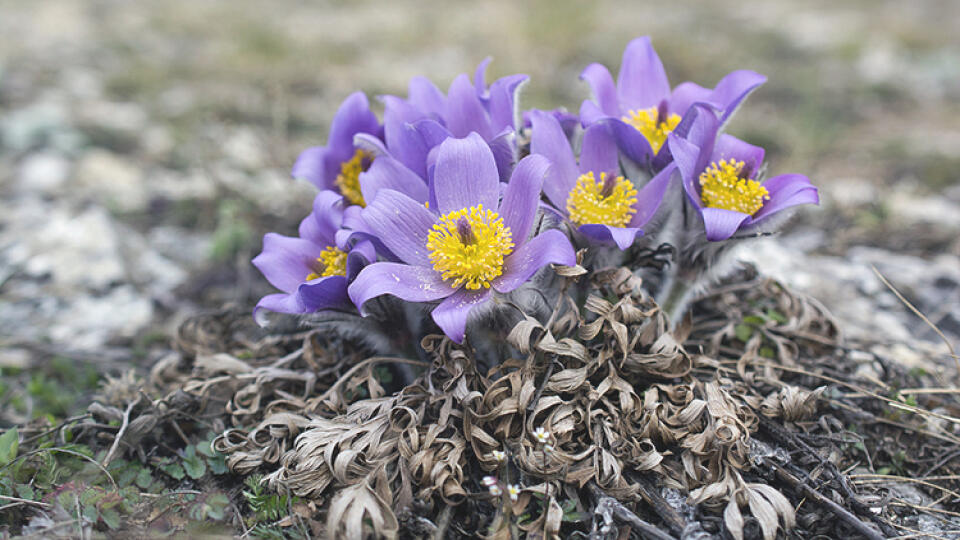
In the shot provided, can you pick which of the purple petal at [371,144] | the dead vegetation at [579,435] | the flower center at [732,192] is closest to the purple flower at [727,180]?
the flower center at [732,192]

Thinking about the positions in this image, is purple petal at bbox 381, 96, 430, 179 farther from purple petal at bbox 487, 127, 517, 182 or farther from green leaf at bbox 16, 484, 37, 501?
green leaf at bbox 16, 484, 37, 501

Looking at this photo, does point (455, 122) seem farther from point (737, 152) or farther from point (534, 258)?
point (737, 152)

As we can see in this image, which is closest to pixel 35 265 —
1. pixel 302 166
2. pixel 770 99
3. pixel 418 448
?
pixel 302 166

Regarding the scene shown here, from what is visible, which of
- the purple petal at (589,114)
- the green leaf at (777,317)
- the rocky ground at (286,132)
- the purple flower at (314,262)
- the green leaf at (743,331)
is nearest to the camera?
the purple flower at (314,262)

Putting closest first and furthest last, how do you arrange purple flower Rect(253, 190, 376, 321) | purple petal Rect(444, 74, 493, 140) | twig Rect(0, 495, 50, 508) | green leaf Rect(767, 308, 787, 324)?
twig Rect(0, 495, 50, 508), purple flower Rect(253, 190, 376, 321), purple petal Rect(444, 74, 493, 140), green leaf Rect(767, 308, 787, 324)

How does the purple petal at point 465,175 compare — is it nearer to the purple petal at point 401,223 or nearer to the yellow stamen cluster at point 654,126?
the purple petal at point 401,223

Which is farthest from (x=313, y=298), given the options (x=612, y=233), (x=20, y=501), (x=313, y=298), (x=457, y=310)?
(x=20, y=501)

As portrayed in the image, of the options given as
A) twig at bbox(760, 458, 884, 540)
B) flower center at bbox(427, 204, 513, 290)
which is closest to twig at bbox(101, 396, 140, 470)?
flower center at bbox(427, 204, 513, 290)
